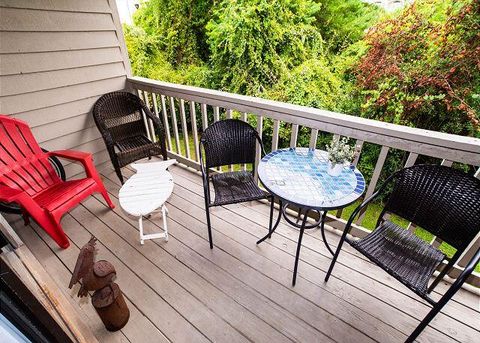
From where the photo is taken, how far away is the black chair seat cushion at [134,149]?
249 cm

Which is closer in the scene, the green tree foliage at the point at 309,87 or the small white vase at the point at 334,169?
the small white vase at the point at 334,169

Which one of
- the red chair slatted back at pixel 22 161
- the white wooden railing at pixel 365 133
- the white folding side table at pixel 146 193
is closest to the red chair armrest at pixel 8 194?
the red chair slatted back at pixel 22 161

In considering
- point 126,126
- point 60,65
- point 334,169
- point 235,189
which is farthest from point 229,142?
point 60,65

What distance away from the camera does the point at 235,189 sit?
189 cm

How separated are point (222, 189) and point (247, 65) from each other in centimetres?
302

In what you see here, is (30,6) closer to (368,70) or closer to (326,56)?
(368,70)

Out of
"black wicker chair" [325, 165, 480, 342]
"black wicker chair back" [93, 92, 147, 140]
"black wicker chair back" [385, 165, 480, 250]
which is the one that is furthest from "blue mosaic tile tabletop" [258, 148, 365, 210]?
"black wicker chair back" [93, 92, 147, 140]

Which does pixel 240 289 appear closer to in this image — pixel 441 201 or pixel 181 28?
pixel 441 201

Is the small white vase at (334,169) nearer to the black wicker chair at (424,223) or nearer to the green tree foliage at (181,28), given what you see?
the black wicker chair at (424,223)

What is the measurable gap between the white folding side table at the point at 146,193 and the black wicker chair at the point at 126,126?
0.39m

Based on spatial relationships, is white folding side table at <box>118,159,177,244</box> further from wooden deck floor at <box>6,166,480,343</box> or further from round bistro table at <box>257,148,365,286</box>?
round bistro table at <box>257,148,365,286</box>

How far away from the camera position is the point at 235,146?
2.00 m

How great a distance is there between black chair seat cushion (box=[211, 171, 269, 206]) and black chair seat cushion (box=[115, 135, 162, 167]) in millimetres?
1034

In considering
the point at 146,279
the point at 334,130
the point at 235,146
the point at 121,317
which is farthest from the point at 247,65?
the point at 121,317
